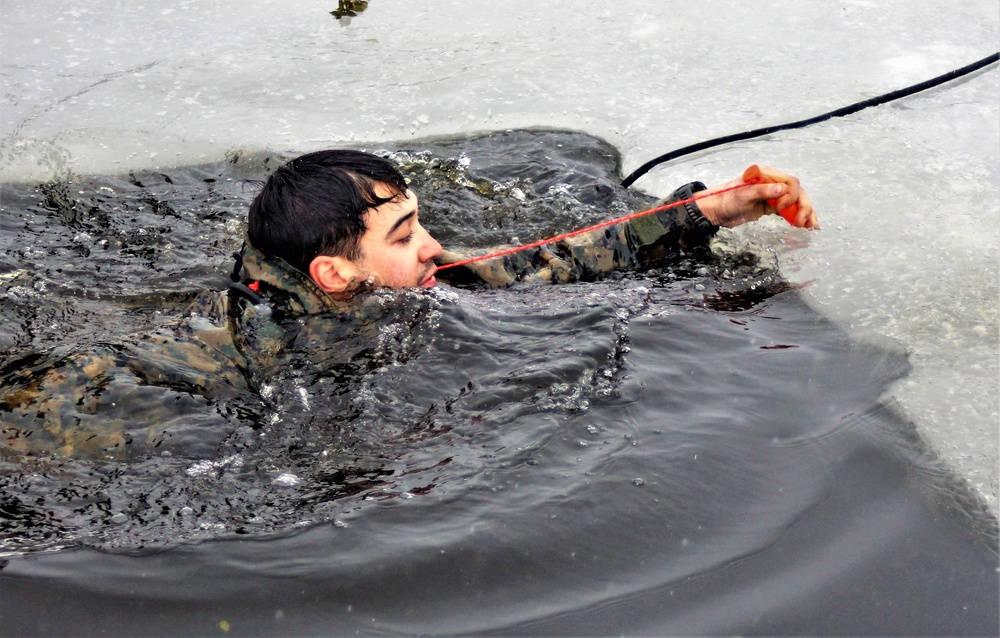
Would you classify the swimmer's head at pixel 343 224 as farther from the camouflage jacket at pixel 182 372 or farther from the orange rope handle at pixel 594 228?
the orange rope handle at pixel 594 228

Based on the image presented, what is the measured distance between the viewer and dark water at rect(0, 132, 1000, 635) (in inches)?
88.8

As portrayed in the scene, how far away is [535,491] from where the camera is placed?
2.61 m

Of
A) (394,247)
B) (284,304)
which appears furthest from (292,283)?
(394,247)

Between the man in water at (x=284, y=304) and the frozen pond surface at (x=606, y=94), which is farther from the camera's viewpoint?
the frozen pond surface at (x=606, y=94)

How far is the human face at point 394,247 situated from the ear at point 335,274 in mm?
29

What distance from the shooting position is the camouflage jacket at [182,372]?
2783mm

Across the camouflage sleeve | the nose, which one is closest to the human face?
the nose

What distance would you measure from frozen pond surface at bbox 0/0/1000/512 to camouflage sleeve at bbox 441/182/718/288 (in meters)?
0.45

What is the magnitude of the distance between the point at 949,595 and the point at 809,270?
1606mm

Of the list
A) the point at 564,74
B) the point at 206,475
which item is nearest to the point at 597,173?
the point at 564,74

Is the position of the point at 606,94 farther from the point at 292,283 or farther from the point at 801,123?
the point at 292,283

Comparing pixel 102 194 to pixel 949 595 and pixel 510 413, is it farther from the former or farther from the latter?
pixel 949 595

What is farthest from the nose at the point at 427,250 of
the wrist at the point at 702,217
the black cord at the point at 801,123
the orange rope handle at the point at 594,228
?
the black cord at the point at 801,123

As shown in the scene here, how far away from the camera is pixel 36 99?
4988mm
